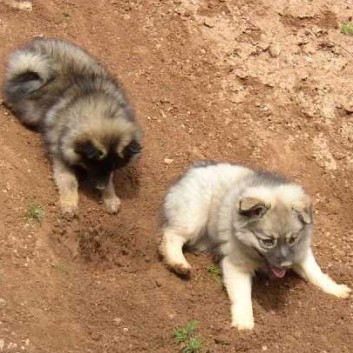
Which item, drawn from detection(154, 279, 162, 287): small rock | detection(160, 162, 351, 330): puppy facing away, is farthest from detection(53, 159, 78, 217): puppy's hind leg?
detection(154, 279, 162, 287): small rock

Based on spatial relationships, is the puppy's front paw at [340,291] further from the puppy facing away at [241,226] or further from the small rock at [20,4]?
the small rock at [20,4]

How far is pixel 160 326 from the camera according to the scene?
5.23m

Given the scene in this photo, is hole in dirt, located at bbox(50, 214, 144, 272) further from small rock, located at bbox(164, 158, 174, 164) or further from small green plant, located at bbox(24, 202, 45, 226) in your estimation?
small rock, located at bbox(164, 158, 174, 164)

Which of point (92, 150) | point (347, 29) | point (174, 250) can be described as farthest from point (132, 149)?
point (347, 29)

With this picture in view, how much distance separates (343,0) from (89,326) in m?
5.28

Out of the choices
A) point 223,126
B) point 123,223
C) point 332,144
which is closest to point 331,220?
point 332,144

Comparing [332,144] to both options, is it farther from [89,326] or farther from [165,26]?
[89,326]

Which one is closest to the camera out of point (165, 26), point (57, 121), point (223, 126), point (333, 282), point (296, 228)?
point (296, 228)

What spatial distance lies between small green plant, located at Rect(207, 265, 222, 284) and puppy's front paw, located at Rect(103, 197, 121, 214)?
1004 millimetres

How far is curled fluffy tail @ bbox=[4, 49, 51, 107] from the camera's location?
22.0 ft

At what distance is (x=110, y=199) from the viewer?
6305 millimetres

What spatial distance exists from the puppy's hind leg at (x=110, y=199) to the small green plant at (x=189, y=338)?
143 centimetres

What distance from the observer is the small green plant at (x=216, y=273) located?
19.2 feet

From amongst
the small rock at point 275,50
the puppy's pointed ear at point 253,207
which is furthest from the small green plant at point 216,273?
the small rock at point 275,50
